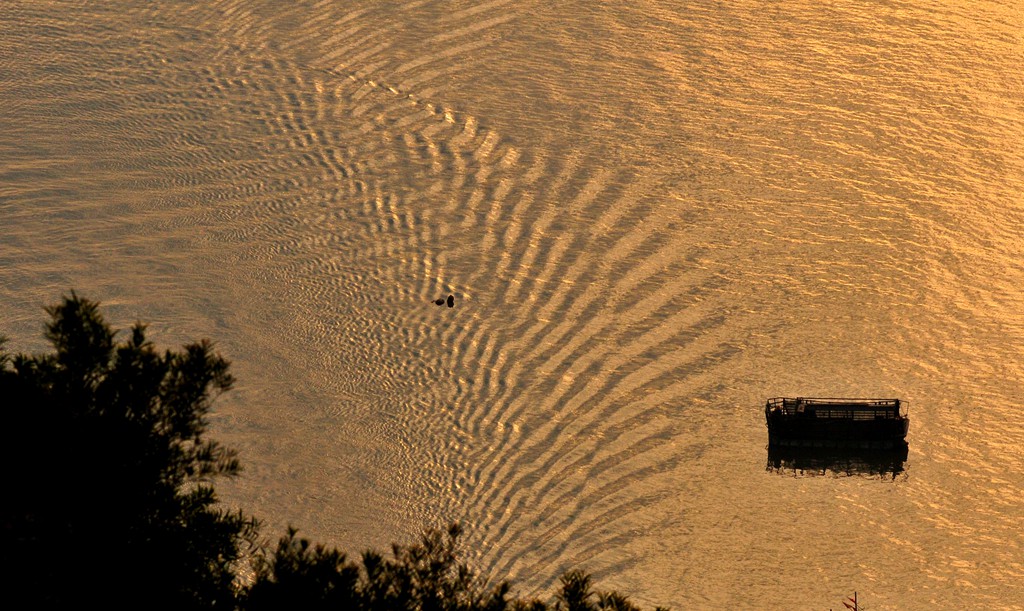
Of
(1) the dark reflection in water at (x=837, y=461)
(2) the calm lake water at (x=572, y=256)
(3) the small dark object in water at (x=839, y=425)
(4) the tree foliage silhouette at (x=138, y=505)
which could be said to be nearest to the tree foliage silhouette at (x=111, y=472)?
(4) the tree foliage silhouette at (x=138, y=505)

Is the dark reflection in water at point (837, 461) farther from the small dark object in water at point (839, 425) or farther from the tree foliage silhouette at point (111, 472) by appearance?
the tree foliage silhouette at point (111, 472)

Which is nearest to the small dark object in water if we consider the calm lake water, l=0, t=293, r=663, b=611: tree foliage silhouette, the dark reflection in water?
the dark reflection in water

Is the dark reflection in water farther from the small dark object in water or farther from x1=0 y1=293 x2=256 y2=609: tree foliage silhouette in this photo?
x1=0 y1=293 x2=256 y2=609: tree foliage silhouette

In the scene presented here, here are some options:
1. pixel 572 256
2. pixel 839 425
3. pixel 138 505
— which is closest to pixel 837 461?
pixel 839 425

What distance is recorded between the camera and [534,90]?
11175 centimetres

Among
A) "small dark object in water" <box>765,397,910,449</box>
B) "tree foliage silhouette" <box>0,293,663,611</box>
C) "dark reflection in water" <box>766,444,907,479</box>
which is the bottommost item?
"tree foliage silhouette" <box>0,293,663,611</box>

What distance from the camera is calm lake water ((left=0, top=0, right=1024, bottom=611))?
77562 mm

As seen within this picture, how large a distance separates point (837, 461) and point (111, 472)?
45120mm

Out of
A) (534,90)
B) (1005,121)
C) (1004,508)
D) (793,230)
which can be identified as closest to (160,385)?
(1004,508)

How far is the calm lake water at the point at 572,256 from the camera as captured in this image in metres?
77.6

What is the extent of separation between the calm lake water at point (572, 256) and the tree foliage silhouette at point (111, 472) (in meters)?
27.3

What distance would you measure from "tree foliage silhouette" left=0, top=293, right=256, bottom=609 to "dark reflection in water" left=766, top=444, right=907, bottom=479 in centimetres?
3927

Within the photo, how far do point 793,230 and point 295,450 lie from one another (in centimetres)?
3272

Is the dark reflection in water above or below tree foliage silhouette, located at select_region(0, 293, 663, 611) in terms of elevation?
above
